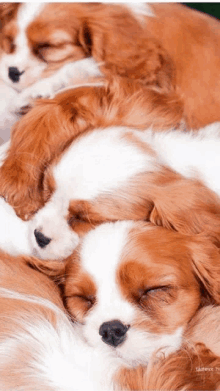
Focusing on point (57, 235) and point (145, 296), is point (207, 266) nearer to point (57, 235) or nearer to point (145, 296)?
point (145, 296)

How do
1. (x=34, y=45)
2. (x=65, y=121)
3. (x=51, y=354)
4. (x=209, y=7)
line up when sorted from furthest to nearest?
(x=209, y=7), (x=34, y=45), (x=65, y=121), (x=51, y=354)

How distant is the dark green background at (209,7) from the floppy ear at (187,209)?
918 millimetres

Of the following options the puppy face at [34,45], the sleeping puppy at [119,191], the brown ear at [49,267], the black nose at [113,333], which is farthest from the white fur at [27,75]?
the black nose at [113,333]

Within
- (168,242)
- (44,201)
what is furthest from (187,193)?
(44,201)

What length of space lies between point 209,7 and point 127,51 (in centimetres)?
49

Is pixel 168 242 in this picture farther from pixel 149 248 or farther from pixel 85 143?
pixel 85 143

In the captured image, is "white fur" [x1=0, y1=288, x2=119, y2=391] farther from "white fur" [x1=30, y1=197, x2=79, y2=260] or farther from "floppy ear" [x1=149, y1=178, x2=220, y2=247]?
"floppy ear" [x1=149, y1=178, x2=220, y2=247]

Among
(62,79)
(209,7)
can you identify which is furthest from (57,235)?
(209,7)

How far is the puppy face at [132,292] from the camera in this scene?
4.52ft

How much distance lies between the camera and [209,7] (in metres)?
2.25

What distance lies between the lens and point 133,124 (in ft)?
5.93

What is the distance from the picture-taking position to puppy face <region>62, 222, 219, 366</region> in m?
1.38

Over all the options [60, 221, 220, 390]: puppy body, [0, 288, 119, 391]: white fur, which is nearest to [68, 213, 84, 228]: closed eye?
[60, 221, 220, 390]: puppy body

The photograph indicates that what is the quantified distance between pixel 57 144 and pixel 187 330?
27.7 inches
